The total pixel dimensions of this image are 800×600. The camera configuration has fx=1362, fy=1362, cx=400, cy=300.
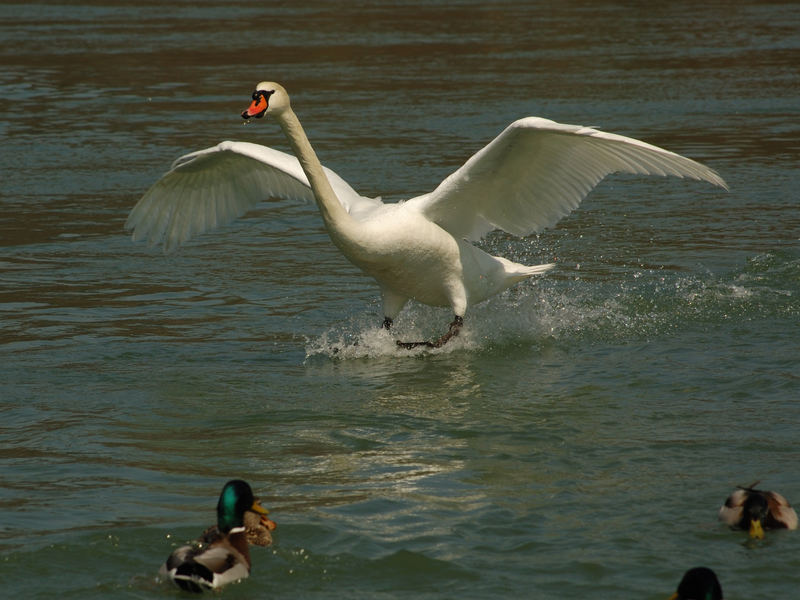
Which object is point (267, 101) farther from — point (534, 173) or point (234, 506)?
point (234, 506)

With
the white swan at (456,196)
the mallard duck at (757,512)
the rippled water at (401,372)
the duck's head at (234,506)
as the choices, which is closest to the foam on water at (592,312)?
the rippled water at (401,372)

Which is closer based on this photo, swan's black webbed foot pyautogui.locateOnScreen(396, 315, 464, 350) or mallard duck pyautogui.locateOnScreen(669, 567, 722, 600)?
mallard duck pyautogui.locateOnScreen(669, 567, 722, 600)

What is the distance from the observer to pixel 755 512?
5.88 metres

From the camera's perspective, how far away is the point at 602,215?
14016 mm

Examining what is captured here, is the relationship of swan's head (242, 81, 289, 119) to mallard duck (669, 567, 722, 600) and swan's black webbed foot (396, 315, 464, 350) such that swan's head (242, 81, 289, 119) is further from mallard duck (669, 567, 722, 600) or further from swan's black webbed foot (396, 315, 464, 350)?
mallard duck (669, 567, 722, 600)

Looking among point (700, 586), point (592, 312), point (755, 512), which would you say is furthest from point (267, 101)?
point (700, 586)

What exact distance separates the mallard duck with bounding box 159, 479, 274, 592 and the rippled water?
0.12 metres

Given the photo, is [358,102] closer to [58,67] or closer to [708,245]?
[58,67]

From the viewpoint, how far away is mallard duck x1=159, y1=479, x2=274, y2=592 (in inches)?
218

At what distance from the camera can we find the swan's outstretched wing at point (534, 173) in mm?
8672

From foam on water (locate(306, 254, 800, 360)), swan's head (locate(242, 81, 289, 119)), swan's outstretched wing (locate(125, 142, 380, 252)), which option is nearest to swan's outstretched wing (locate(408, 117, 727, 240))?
foam on water (locate(306, 254, 800, 360))

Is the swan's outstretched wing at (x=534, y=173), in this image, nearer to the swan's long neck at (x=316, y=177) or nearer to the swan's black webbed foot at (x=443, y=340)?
the swan's black webbed foot at (x=443, y=340)

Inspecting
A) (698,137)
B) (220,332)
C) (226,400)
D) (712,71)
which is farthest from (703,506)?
(712,71)

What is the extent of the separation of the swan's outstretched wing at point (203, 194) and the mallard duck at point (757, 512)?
18.2 ft
